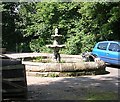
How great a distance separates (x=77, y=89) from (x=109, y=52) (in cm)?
699

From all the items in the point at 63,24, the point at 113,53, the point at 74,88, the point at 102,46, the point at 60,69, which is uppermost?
the point at 63,24

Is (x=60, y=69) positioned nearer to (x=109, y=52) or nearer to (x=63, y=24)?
(x=109, y=52)

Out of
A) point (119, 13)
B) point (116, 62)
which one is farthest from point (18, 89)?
point (119, 13)

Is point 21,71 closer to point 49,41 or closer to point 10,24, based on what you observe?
point 49,41

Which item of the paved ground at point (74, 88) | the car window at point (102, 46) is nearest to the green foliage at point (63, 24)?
the car window at point (102, 46)

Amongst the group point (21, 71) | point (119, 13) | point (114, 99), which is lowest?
point (114, 99)

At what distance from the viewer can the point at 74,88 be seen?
34.8ft

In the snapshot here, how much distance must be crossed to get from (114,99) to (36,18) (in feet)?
71.9

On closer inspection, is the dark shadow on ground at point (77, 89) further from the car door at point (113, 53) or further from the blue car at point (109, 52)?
the blue car at point (109, 52)

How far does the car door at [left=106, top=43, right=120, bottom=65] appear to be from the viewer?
1635cm

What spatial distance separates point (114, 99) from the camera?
868cm

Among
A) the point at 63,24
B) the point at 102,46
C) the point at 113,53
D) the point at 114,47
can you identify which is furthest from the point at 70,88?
the point at 63,24

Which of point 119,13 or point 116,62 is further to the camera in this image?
point 119,13

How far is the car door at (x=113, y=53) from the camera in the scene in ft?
53.7
